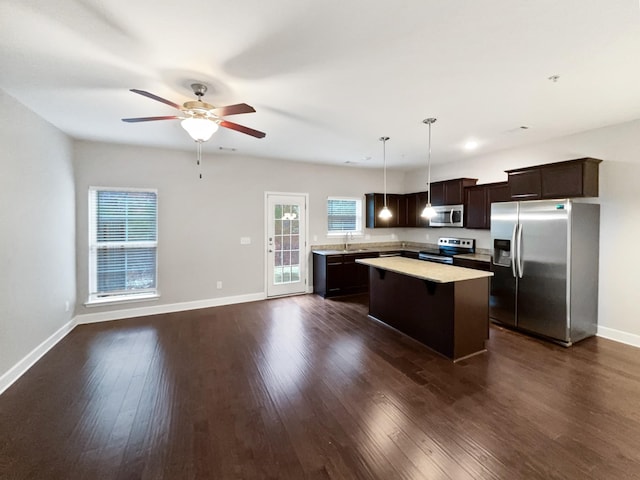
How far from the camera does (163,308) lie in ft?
16.0

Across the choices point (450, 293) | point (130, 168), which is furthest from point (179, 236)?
point (450, 293)

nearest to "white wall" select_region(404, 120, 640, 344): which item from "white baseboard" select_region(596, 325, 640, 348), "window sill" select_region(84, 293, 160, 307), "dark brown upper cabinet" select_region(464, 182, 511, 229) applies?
"white baseboard" select_region(596, 325, 640, 348)

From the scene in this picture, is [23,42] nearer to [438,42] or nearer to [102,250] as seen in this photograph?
[438,42]

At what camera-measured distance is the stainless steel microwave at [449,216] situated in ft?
18.0

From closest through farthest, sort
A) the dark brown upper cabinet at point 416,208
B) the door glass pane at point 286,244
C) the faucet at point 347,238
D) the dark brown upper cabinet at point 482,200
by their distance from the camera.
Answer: the dark brown upper cabinet at point 482,200 → the door glass pane at point 286,244 → the dark brown upper cabinet at point 416,208 → the faucet at point 347,238

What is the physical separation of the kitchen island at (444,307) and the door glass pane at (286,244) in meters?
2.50

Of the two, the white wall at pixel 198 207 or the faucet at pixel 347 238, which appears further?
the faucet at pixel 347 238

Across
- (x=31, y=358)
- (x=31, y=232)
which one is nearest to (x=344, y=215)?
(x=31, y=232)

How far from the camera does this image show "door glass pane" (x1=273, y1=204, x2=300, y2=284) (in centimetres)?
582

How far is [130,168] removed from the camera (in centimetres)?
459

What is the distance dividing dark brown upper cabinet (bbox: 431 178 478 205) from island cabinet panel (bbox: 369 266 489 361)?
2.59 m

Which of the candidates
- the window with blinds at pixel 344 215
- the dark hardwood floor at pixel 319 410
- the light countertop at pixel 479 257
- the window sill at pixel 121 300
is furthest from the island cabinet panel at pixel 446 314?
the window sill at pixel 121 300

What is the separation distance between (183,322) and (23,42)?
142 inches

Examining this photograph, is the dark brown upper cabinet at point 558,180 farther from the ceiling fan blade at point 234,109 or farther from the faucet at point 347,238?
the ceiling fan blade at point 234,109
